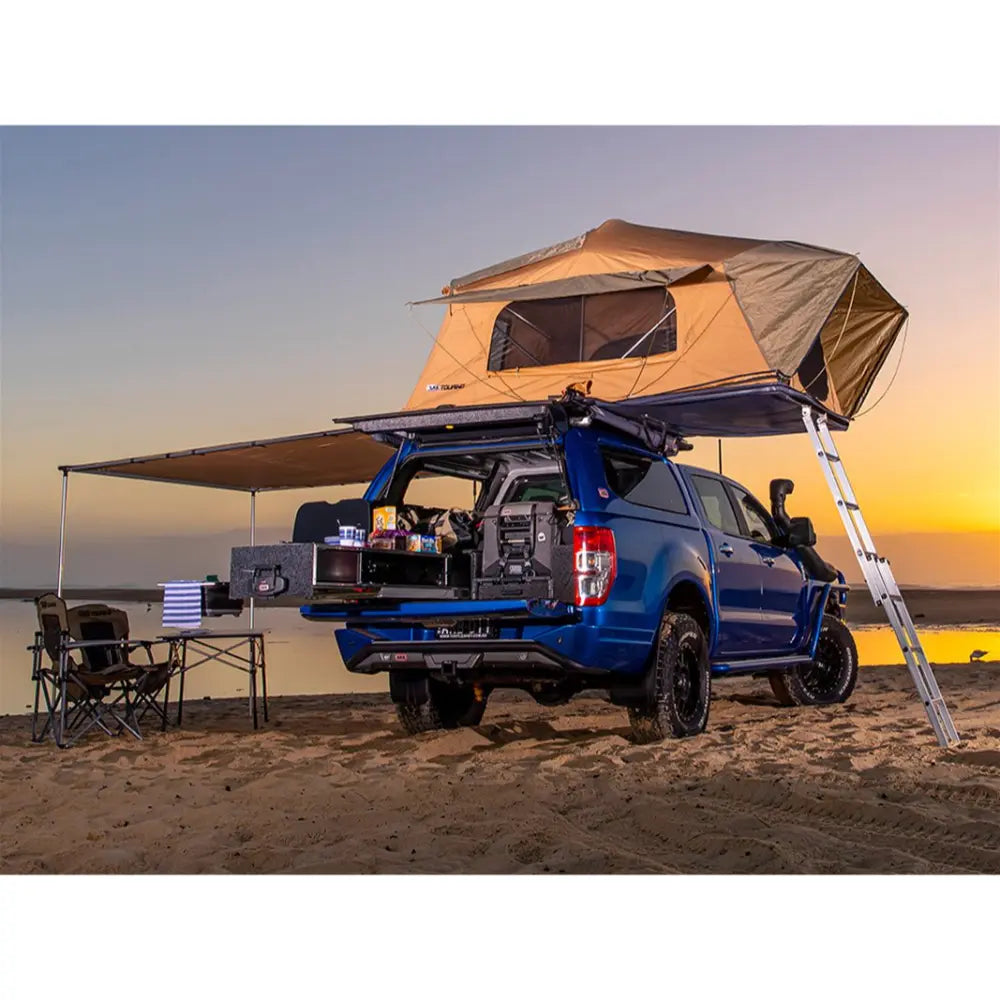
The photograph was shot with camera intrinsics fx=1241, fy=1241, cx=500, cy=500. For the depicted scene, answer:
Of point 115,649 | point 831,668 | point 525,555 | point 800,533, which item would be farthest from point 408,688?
point 831,668

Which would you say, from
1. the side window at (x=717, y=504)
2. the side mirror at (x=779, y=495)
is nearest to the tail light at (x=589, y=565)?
the side window at (x=717, y=504)

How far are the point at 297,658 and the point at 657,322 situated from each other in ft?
30.9

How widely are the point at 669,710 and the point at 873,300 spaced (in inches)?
194

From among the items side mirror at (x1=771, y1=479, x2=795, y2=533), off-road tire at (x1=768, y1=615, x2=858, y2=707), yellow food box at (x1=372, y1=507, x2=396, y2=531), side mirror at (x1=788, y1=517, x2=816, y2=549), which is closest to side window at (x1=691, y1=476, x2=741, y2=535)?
side mirror at (x1=788, y1=517, x2=816, y2=549)

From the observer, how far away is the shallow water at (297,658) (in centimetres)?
1332

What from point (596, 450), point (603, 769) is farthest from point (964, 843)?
point (596, 450)

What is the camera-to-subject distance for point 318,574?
6.50 metres

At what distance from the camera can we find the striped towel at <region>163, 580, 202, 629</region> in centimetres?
831

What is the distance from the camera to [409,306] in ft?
34.0

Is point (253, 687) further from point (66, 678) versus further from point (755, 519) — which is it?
point (755, 519)

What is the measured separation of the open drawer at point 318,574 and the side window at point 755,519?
2.75 meters

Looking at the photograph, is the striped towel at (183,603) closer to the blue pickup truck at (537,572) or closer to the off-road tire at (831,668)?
the blue pickup truck at (537,572)

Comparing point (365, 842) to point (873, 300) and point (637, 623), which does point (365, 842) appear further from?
point (873, 300)

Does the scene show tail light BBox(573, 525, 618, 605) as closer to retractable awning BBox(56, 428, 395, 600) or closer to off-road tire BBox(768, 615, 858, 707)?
retractable awning BBox(56, 428, 395, 600)
